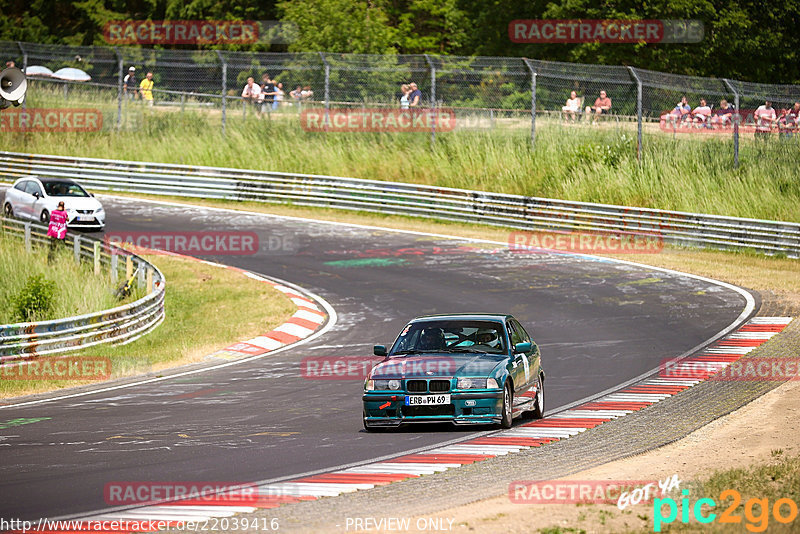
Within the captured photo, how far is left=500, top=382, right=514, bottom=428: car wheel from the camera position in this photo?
41.4 ft

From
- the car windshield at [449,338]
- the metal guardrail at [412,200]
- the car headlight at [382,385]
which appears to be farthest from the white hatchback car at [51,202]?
the car headlight at [382,385]

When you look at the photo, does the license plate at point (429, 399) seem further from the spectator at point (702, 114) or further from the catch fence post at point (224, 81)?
the catch fence post at point (224, 81)

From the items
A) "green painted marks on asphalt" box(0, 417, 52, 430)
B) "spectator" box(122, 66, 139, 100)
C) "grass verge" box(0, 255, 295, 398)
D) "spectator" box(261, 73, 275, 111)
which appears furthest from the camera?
"spectator" box(122, 66, 139, 100)

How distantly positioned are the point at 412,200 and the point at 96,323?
15077mm

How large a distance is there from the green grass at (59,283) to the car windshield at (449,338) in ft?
34.3

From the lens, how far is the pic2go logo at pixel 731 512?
8195mm

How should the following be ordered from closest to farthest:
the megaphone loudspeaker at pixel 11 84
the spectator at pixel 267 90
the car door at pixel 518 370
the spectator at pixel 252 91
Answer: the car door at pixel 518 370, the megaphone loudspeaker at pixel 11 84, the spectator at pixel 267 90, the spectator at pixel 252 91

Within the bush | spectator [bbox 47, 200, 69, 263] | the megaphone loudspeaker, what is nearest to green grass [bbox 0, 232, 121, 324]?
the bush

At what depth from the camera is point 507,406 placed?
12.7 metres

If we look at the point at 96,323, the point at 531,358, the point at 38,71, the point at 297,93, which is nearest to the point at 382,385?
the point at 531,358

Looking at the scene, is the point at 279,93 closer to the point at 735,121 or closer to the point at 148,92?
the point at 148,92

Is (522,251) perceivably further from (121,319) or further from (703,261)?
(121,319)

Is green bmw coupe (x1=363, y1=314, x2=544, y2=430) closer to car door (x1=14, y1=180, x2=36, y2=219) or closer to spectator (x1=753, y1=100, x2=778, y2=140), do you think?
spectator (x1=753, y1=100, x2=778, y2=140)

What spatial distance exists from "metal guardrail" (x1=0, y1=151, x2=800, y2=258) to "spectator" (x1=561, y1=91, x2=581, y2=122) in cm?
327
